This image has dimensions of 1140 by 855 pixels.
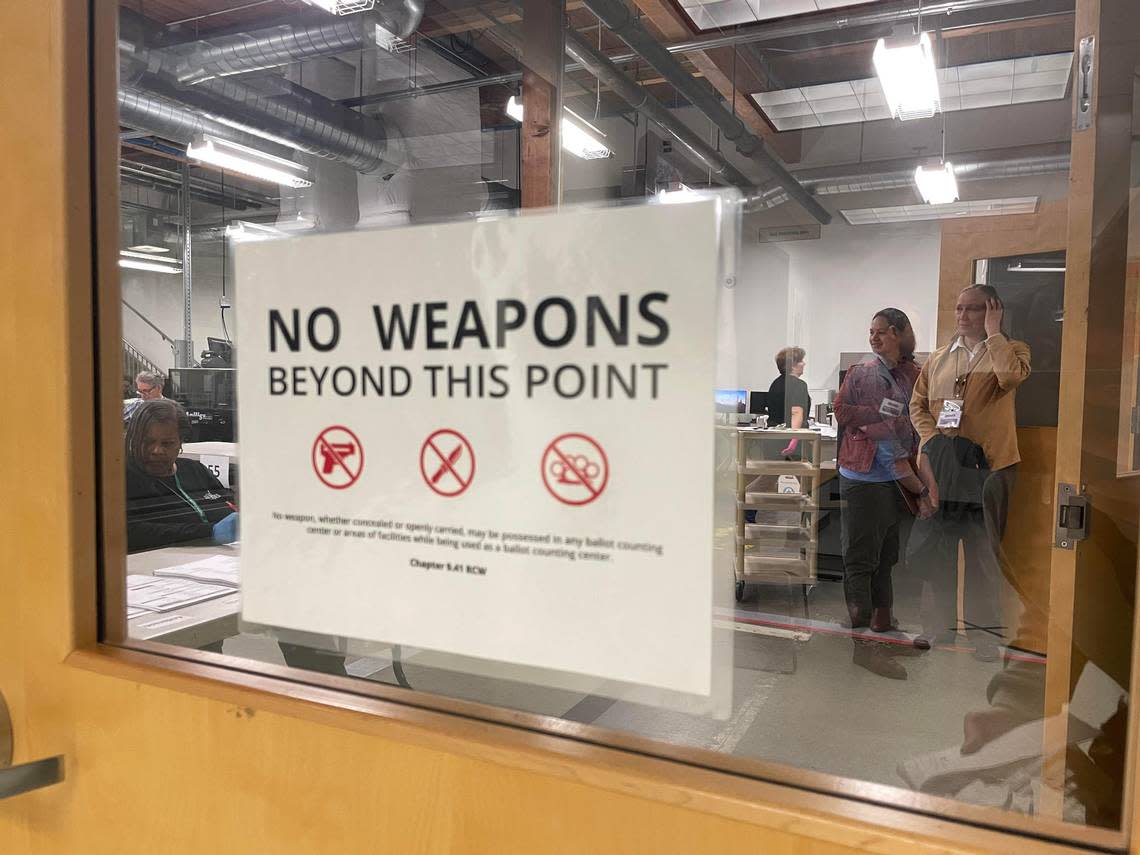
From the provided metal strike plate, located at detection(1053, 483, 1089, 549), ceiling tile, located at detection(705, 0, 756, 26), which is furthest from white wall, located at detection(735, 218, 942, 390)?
metal strike plate, located at detection(1053, 483, 1089, 549)

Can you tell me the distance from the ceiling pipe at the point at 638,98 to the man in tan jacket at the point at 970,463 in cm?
58

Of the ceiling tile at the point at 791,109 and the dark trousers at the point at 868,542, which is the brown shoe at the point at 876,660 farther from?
the ceiling tile at the point at 791,109

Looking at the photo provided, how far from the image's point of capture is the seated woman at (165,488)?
682 millimetres

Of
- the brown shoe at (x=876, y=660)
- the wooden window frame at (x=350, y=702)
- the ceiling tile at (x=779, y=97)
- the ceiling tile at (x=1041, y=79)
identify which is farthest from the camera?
the ceiling tile at (x=779, y=97)

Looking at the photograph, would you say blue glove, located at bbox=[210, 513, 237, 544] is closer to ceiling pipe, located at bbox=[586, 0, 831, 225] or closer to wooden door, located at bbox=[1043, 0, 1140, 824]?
wooden door, located at bbox=[1043, 0, 1140, 824]

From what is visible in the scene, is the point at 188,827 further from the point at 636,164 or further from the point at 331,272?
the point at 636,164

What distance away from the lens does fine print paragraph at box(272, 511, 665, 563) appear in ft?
1.45

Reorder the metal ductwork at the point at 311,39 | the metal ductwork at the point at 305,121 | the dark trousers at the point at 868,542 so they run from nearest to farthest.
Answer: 1. the metal ductwork at the point at 305,121
2. the dark trousers at the point at 868,542
3. the metal ductwork at the point at 311,39

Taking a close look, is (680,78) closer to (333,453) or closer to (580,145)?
(580,145)

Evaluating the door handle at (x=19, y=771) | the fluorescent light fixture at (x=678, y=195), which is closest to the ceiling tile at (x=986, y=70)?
the fluorescent light fixture at (x=678, y=195)

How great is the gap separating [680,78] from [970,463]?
1.18m

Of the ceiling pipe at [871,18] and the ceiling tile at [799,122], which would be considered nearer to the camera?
the ceiling pipe at [871,18]

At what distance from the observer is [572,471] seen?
0.45 m

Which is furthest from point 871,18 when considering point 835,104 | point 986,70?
point 986,70
